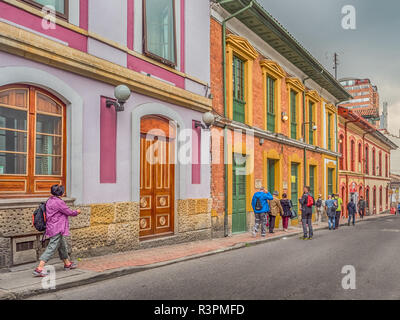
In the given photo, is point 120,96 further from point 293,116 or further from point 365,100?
point 365,100

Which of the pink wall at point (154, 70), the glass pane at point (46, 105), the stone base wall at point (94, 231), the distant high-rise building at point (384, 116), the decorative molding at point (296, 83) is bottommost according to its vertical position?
the stone base wall at point (94, 231)

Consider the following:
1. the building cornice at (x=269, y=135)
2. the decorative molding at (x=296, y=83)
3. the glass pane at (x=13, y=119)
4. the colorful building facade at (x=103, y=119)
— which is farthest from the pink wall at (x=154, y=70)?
the decorative molding at (x=296, y=83)

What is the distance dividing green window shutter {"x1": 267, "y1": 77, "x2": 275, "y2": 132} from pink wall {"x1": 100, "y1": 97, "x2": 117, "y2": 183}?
926cm

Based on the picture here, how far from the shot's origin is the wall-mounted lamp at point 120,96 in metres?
8.22

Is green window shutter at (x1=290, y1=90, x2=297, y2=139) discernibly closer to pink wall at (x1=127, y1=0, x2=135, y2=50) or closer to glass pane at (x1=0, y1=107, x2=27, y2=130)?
pink wall at (x1=127, y1=0, x2=135, y2=50)

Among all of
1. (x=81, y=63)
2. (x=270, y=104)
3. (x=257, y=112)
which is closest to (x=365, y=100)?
(x=270, y=104)

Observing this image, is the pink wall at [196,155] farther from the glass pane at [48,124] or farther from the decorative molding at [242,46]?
the glass pane at [48,124]

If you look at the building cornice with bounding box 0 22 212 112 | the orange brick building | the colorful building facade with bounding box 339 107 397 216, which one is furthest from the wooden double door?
the colorful building facade with bounding box 339 107 397 216

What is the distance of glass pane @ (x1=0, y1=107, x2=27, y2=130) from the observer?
656cm

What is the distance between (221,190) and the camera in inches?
502

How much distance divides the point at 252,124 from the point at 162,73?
565cm

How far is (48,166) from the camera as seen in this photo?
7332 mm

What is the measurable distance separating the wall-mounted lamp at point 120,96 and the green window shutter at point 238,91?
240 inches

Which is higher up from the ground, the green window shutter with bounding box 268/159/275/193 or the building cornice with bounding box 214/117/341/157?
the building cornice with bounding box 214/117/341/157
